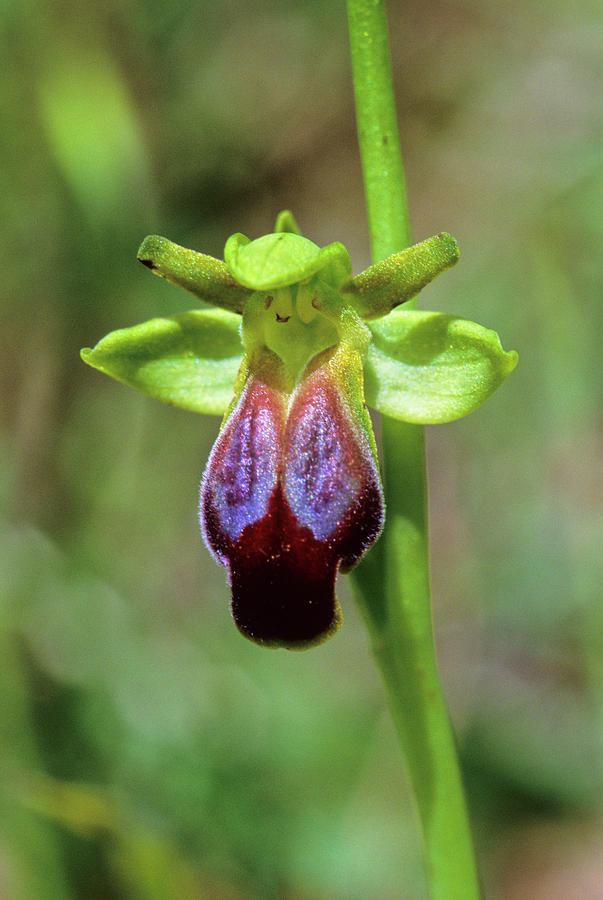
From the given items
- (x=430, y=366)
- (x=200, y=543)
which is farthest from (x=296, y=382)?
(x=200, y=543)

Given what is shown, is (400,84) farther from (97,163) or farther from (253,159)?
(97,163)

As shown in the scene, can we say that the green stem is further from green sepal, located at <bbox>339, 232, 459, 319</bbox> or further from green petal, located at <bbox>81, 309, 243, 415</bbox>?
green petal, located at <bbox>81, 309, 243, 415</bbox>

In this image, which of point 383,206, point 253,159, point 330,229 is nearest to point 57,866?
point 383,206

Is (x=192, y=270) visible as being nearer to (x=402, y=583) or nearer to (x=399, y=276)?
(x=399, y=276)

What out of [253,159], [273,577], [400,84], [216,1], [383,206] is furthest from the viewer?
[400,84]

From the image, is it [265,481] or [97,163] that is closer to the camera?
[265,481]

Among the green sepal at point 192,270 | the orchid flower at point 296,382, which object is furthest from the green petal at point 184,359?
the green sepal at point 192,270
